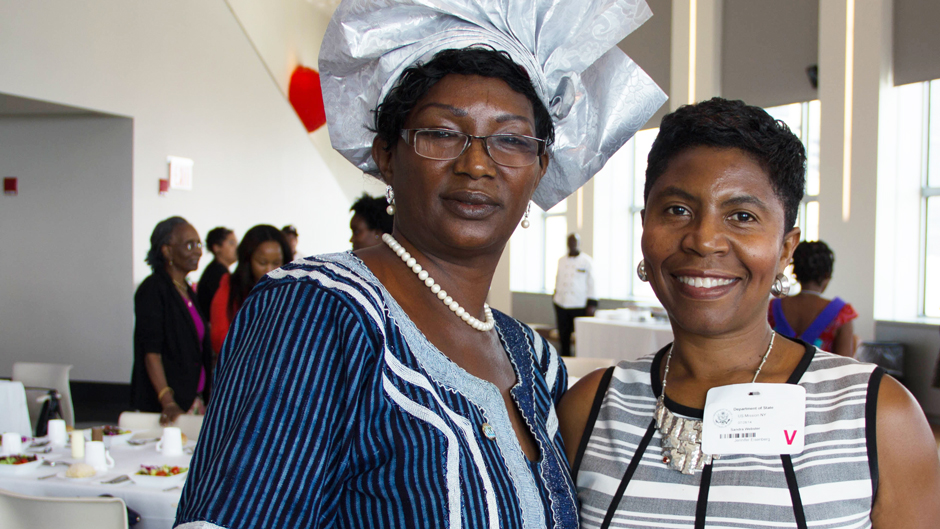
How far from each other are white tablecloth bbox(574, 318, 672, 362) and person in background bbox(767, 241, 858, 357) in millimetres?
2275

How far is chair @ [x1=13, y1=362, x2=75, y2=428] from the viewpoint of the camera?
437cm

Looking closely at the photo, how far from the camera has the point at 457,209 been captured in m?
1.15

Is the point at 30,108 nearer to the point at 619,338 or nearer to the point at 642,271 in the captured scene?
the point at 619,338

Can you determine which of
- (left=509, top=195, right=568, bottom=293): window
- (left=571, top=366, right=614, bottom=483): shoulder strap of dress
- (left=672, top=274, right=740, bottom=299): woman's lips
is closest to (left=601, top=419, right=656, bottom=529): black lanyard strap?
(left=571, top=366, right=614, bottom=483): shoulder strap of dress

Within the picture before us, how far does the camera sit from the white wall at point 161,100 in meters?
6.10

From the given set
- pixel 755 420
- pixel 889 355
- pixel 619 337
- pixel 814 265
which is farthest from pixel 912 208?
pixel 755 420

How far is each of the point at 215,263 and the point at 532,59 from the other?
5.00m

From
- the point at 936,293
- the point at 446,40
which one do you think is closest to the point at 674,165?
the point at 446,40

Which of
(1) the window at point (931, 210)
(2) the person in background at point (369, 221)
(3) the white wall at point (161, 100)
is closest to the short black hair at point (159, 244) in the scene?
(2) the person in background at point (369, 221)

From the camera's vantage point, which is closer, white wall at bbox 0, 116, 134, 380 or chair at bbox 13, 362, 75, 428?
chair at bbox 13, 362, 75, 428

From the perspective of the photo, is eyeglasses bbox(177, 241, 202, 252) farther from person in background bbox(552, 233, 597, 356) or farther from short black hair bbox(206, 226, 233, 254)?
person in background bbox(552, 233, 597, 356)

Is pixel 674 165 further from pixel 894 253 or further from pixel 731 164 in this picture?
pixel 894 253

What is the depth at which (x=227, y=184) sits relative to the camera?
8.27 metres

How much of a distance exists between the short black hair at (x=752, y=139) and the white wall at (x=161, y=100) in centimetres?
622
